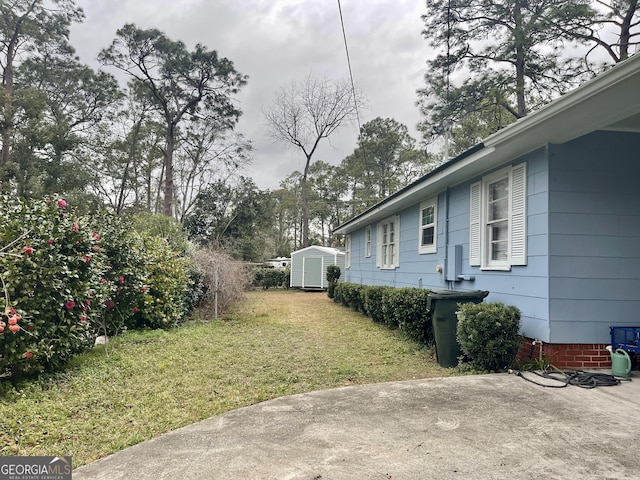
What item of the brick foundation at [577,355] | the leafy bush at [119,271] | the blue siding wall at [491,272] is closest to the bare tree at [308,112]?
the blue siding wall at [491,272]

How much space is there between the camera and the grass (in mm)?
3094

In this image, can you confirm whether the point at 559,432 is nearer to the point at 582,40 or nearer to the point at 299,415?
the point at 299,415

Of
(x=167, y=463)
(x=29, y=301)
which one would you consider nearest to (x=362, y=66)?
(x=29, y=301)

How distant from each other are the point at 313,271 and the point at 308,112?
39.0 feet

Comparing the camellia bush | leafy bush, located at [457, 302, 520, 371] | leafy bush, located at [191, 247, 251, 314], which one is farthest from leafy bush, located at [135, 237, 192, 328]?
leafy bush, located at [457, 302, 520, 371]

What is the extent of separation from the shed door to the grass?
497 inches

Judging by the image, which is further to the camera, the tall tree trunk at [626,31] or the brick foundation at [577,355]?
the tall tree trunk at [626,31]

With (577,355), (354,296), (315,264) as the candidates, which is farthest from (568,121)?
(315,264)

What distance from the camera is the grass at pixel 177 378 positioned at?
3.09 meters

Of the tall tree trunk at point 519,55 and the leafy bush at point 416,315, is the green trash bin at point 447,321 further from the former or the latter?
the tall tree trunk at point 519,55

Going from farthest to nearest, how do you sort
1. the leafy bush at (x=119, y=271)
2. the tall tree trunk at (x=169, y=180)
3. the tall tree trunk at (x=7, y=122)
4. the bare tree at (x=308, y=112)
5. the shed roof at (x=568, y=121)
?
1. the bare tree at (x=308, y=112)
2. the tall tree trunk at (x=169, y=180)
3. the tall tree trunk at (x=7, y=122)
4. the leafy bush at (x=119, y=271)
5. the shed roof at (x=568, y=121)

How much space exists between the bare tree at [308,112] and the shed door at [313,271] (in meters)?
5.98

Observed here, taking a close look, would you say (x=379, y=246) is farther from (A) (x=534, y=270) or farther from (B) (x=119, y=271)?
(B) (x=119, y=271)

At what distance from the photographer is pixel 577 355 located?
178 inches
